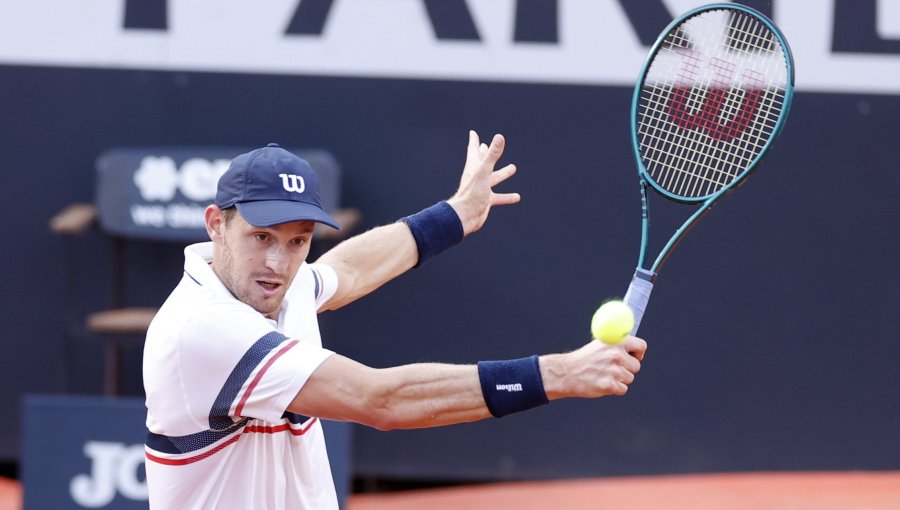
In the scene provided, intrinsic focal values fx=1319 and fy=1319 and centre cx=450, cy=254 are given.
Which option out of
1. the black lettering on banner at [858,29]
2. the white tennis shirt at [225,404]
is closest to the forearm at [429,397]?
the white tennis shirt at [225,404]

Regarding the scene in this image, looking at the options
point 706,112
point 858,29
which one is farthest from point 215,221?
point 858,29

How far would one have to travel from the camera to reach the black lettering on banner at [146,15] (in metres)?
5.64

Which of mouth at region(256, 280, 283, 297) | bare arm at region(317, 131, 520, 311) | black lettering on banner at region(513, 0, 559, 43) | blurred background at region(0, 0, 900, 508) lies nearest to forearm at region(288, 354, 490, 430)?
mouth at region(256, 280, 283, 297)

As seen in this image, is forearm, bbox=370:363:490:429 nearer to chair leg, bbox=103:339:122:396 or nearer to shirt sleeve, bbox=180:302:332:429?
shirt sleeve, bbox=180:302:332:429

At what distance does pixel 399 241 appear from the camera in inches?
135

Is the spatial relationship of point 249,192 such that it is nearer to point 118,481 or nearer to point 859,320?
point 118,481

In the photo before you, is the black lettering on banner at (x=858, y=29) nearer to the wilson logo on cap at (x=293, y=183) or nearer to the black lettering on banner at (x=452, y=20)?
the black lettering on banner at (x=452, y=20)

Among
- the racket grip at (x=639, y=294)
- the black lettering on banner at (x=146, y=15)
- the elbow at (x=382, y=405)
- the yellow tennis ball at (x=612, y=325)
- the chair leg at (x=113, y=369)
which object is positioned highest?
the black lettering on banner at (x=146, y=15)

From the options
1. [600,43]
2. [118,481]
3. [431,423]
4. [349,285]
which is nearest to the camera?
[431,423]

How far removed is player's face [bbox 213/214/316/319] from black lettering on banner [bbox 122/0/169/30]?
3.15 metres

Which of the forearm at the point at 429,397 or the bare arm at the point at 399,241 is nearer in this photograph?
the forearm at the point at 429,397

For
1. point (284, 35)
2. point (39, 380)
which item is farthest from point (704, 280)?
point (39, 380)

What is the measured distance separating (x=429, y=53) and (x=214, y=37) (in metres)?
0.92

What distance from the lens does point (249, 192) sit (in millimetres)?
2705
